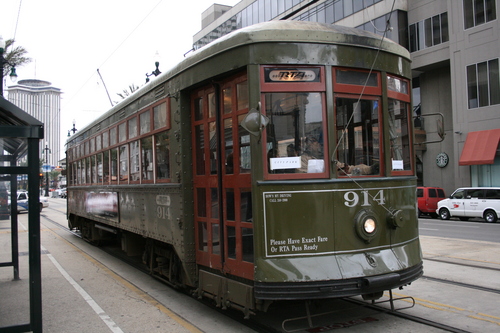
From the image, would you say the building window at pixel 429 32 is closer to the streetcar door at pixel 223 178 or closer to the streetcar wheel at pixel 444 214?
the streetcar wheel at pixel 444 214

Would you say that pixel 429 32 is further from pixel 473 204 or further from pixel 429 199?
pixel 473 204

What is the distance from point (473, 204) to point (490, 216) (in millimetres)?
1061

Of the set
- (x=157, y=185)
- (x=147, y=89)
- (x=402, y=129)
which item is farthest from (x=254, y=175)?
(x=147, y=89)

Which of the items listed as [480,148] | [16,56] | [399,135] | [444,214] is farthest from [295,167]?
[480,148]

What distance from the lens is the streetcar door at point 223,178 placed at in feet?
16.3

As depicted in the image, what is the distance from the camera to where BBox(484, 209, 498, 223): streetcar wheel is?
19.0 metres

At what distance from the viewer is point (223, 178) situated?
5348 millimetres

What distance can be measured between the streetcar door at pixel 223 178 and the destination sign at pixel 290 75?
336mm

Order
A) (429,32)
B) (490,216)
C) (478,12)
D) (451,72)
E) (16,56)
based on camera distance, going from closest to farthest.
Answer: (16,56) → (490,216) → (478,12) → (451,72) → (429,32)

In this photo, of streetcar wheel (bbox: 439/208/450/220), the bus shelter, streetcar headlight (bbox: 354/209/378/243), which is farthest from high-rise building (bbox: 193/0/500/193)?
the bus shelter

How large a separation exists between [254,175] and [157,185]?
8.46 feet

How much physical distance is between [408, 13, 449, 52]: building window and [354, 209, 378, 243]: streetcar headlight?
81.7ft

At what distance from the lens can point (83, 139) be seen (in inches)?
506

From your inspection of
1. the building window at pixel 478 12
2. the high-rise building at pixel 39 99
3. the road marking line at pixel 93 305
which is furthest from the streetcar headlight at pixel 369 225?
the building window at pixel 478 12
